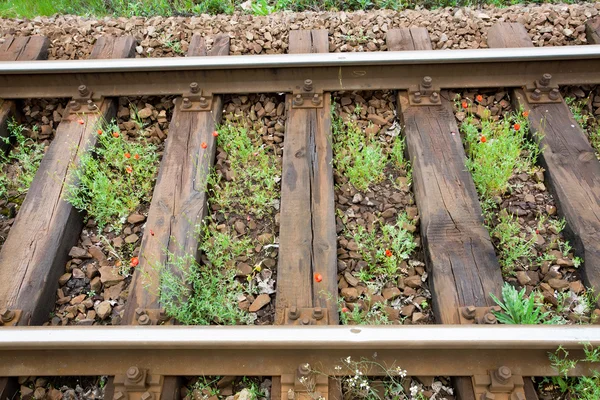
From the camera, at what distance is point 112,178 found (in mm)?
3629

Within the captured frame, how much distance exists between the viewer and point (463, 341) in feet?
7.80

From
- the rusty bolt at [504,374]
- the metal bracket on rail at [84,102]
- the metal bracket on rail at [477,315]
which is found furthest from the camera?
the metal bracket on rail at [84,102]

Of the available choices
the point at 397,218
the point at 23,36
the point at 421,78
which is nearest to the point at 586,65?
the point at 421,78

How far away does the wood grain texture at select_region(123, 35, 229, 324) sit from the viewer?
292 cm

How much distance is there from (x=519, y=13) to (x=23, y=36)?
4.59 metres

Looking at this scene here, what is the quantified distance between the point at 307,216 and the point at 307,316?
2.26ft

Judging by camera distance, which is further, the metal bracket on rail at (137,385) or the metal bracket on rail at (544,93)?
the metal bracket on rail at (544,93)

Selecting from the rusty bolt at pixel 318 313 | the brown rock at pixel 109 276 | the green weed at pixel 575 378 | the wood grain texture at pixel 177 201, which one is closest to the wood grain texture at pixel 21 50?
the wood grain texture at pixel 177 201

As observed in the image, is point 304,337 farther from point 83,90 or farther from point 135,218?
point 83,90

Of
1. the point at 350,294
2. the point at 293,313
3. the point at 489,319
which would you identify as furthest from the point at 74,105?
the point at 489,319

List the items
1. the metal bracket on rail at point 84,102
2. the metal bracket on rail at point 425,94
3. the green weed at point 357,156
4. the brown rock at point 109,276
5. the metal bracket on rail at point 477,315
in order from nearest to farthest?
the metal bracket on rail at point 477,315
the brown rock at point 109,276
the green weed at point 357,156
the metal bracket on rail at point 425,94
the metal bracket on rail at point 84,102

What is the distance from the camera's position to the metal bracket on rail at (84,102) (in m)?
3.87

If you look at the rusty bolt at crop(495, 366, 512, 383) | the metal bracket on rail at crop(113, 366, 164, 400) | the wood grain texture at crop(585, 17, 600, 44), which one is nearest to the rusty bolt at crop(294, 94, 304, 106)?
the metal bracket on rail at crop(113, 366, 164, 400)

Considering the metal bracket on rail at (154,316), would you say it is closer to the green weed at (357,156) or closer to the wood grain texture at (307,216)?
the wood grain texture at (307,216)
